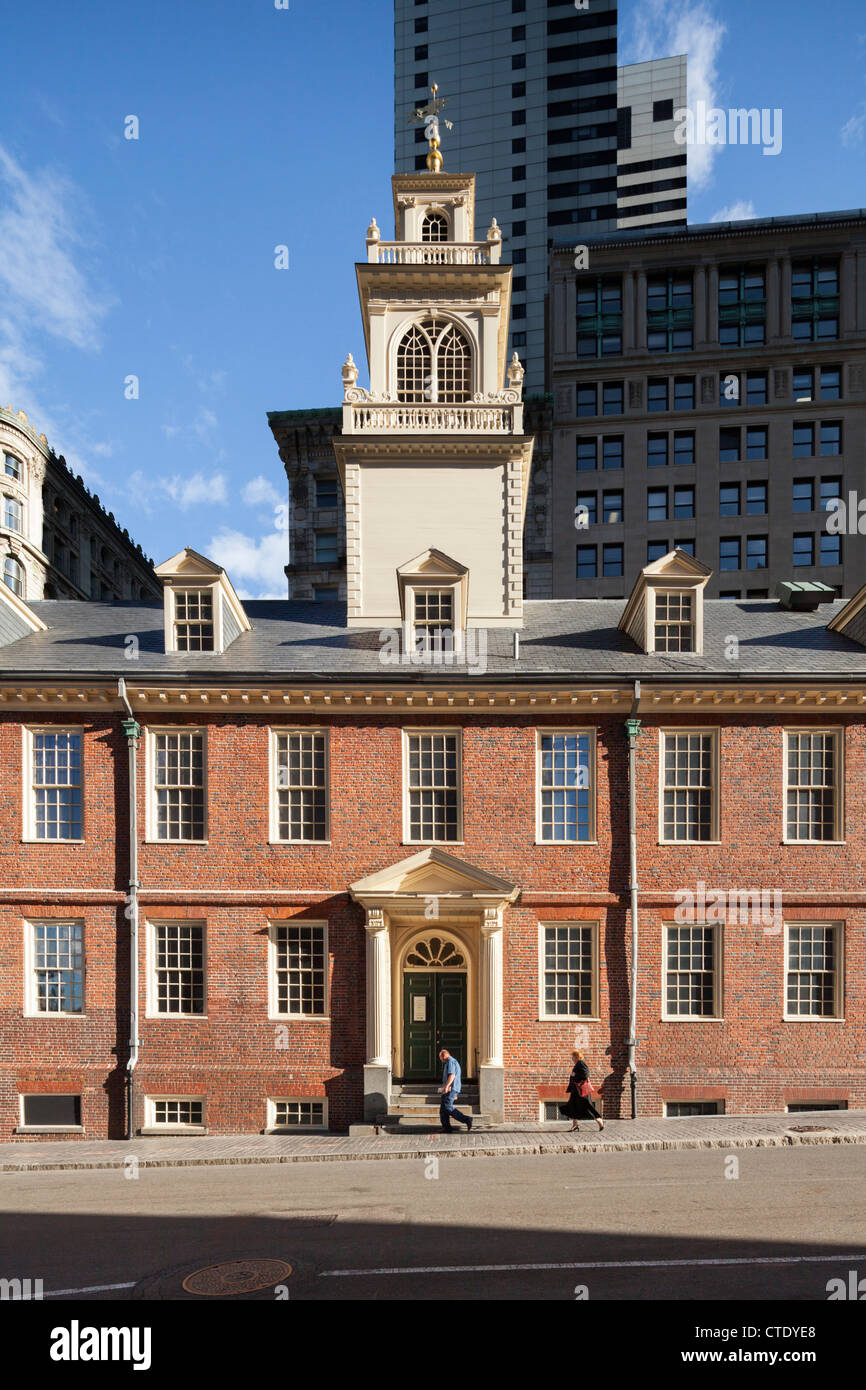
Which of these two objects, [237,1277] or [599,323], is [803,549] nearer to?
[599,323]

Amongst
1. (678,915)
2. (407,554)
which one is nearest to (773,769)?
(678,915)

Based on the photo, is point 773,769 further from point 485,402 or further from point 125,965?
point 125,965

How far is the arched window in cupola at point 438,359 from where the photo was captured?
2611 centimetres

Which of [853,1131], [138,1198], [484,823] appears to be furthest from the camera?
[484,823]

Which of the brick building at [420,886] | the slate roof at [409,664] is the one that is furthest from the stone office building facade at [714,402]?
the brick building at [420,886]

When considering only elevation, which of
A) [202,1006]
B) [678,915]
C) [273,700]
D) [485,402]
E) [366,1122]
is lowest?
[366,1122]

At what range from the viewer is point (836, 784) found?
20.9 m

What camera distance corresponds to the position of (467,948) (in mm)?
20953

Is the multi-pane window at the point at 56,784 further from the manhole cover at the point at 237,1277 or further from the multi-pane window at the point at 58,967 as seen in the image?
the manhole cover at the point at 237,1277

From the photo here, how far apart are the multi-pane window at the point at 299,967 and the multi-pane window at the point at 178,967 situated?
1.78 meters

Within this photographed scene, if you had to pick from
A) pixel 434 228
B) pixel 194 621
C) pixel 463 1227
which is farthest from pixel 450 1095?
pixel 434 228

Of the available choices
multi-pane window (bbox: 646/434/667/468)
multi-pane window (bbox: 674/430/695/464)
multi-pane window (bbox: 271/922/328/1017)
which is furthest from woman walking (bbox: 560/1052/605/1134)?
multi-pane window (bbox: 674/430/695/464)

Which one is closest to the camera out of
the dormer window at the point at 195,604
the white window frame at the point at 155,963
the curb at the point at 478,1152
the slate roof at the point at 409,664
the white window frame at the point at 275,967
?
the curb at the point at 478,1152
